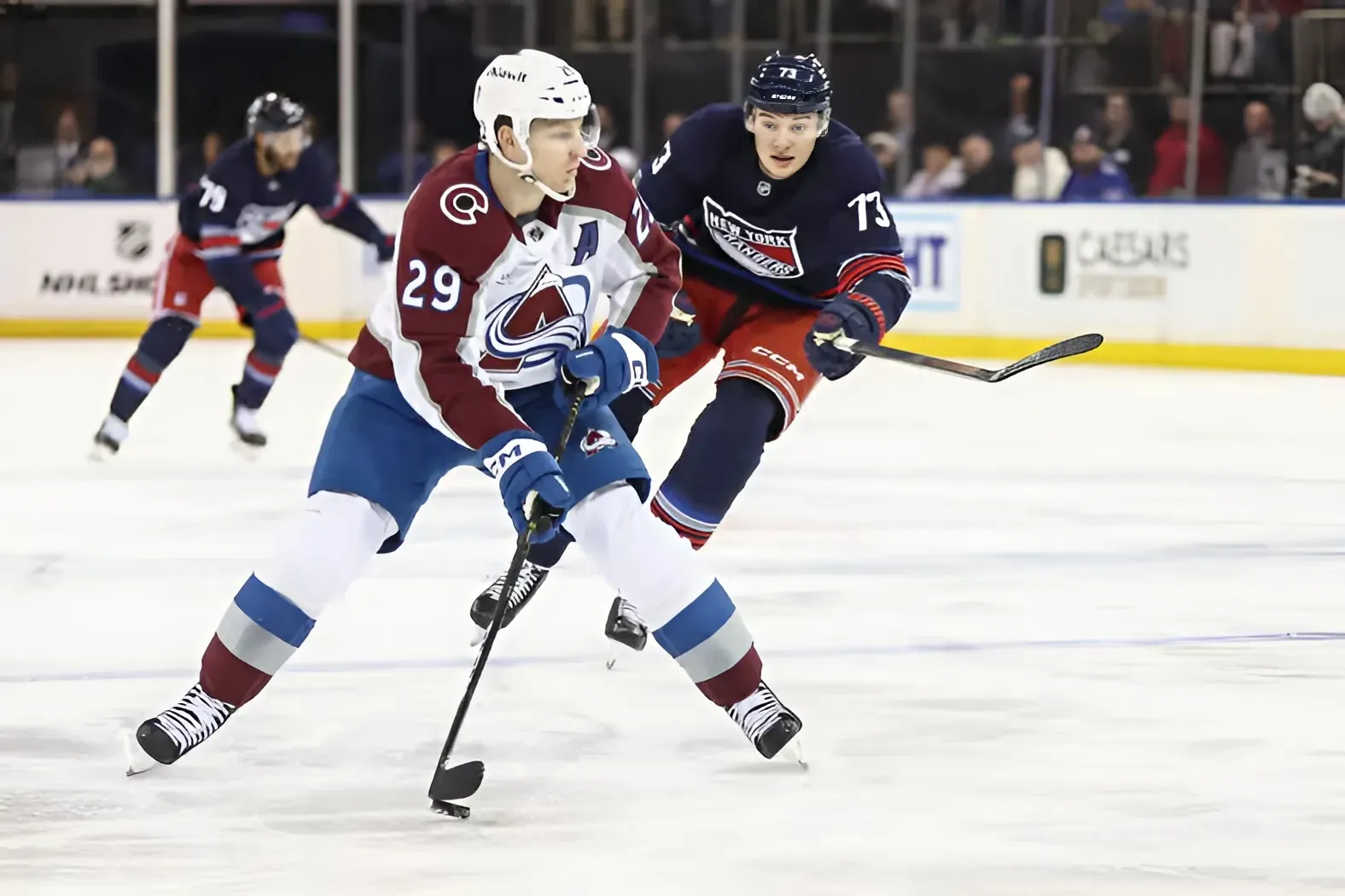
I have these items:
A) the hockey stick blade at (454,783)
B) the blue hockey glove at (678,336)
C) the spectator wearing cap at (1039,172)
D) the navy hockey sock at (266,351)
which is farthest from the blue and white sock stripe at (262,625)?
the spectator wearing cap at (1039,172)

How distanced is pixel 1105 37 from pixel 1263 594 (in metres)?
6.50

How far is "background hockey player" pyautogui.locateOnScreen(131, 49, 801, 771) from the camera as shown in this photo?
264cm

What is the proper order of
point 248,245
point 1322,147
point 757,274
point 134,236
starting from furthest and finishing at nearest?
point 134,236, point 1322,147, point 248,245, point 757,274

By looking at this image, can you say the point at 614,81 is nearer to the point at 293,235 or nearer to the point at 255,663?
the point at 293,235

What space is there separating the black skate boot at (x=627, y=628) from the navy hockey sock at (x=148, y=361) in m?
3.31

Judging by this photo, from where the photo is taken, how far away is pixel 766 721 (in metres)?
2.79

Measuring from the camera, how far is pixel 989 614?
397 cm

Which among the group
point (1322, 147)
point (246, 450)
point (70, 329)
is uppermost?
point (1322, 147)

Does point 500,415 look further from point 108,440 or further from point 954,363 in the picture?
point 108,440

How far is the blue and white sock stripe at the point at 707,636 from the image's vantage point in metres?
2.73

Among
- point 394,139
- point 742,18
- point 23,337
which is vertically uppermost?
point 742,18

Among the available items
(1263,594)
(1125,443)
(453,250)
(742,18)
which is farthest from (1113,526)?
→ (742,18)

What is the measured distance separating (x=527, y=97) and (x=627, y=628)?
3.95 ft

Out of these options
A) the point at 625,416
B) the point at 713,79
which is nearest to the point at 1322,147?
the point at 713,79
